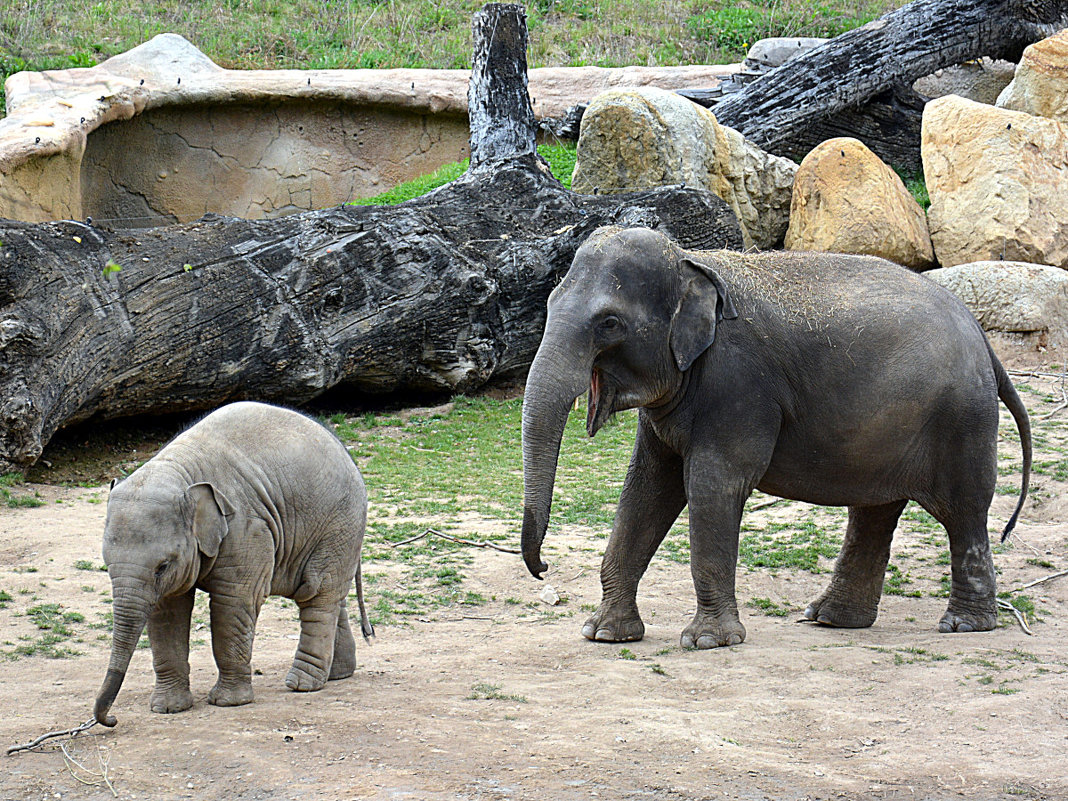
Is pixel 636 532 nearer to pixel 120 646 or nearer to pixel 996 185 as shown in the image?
pixel 120 646

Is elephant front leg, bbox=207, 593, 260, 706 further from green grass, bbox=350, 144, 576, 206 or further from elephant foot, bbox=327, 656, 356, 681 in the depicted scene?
green grass, bbox=350, 144, 576, 206

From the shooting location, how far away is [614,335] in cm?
488

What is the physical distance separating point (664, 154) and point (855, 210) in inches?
78.0

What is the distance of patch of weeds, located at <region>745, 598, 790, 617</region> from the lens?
6121 millimetres

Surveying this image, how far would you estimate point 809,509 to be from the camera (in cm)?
788

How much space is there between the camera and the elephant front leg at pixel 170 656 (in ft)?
13.7

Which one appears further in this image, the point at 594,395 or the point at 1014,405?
the point at 1014,405

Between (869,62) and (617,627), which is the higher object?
(869,62)

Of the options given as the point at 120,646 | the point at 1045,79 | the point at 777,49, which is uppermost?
the point at 777,49

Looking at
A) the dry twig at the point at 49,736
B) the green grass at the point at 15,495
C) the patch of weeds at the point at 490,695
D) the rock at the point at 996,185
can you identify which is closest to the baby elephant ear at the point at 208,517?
the dry twig at the point at 49,736

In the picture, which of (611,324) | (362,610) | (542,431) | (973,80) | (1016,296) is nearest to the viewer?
(542,431)

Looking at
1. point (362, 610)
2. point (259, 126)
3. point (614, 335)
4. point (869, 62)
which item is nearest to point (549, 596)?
point (362, 610)

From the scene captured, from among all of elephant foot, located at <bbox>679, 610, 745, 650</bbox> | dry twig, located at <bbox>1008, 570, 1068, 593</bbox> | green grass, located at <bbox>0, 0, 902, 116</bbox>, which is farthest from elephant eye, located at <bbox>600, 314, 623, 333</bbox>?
green grass, located at <bbox>0, 0, 902, 116</bbox>

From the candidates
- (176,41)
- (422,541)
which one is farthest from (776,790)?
(176,41)
